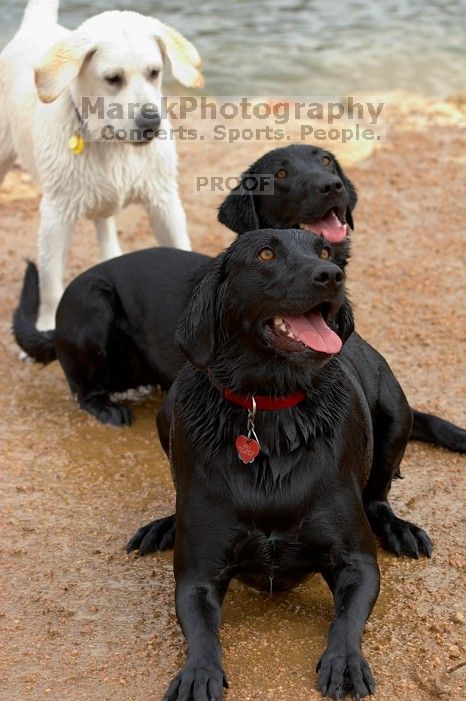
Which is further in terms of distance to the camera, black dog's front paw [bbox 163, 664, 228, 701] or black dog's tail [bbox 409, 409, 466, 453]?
black dog's tail [bbox 409, 409, 466, 453]

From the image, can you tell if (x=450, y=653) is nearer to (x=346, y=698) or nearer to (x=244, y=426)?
(x=346, y=698)

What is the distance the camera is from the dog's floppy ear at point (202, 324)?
332cm

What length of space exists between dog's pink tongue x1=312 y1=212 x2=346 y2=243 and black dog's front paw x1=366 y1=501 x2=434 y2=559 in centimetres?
131

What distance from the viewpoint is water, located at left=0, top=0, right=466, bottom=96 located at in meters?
11.4

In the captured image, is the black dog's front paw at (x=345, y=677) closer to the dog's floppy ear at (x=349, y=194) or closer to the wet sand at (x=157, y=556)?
the wet sand at (x=157, y=556)

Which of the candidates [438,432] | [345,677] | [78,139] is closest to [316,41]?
[78,139]

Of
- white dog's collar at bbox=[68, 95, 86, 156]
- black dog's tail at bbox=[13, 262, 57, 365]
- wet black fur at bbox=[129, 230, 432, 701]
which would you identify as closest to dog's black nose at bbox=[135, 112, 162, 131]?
white dog's collar at bbox=[68, 95, 86, 156]

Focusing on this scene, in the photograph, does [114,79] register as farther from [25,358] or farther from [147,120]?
[25,358]

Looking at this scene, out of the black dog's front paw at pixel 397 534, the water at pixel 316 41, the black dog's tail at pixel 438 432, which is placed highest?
the black dog's front paw at pixel 397 534

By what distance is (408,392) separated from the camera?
17.1 feet

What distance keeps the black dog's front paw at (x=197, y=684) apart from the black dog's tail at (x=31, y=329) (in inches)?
103

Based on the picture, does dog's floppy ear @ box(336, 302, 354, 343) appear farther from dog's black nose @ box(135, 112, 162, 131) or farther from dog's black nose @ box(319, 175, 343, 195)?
dog's black nose @ box(135, 112, 162, 131)

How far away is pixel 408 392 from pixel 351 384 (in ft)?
5.41

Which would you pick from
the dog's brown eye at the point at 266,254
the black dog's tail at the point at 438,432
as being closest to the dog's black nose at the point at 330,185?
the black dog's tail at the point at 438,432
